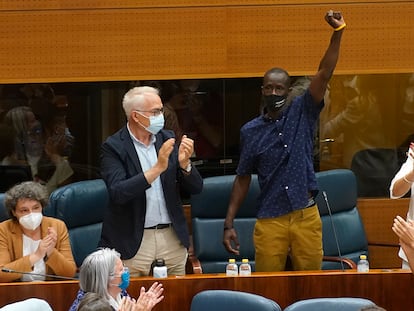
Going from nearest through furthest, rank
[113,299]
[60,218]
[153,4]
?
1. [113,299]
2. [60,218]
3. [153,4]

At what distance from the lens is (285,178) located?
501 centimetres

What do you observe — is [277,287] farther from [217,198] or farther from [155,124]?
[217,198]

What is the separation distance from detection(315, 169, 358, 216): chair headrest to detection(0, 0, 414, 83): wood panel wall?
697 mm

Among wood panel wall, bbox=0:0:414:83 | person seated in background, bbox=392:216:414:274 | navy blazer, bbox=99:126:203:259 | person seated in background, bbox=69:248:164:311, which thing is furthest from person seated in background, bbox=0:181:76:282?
person seated in background, bbox=392:216:414:274

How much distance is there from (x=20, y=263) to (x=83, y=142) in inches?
59.7

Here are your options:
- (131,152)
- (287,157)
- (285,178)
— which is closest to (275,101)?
(287,157)

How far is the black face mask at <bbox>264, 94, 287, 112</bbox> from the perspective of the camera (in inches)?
197

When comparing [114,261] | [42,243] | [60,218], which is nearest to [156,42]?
[60,218]

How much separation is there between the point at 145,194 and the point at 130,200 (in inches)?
3.8

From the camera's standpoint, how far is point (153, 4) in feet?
19.7

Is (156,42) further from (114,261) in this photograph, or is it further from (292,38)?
(114,261)

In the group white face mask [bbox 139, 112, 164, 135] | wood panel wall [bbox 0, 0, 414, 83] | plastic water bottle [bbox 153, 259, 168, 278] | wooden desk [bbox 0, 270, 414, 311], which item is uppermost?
wood panel wall [bbox 0, 0, 414, 83]

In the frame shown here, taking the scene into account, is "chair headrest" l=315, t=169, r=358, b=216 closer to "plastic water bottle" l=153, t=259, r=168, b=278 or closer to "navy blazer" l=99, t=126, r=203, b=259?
"navy blazer" l=99, t=126, r=203, b=259

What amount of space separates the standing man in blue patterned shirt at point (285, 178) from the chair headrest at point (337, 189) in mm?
930
